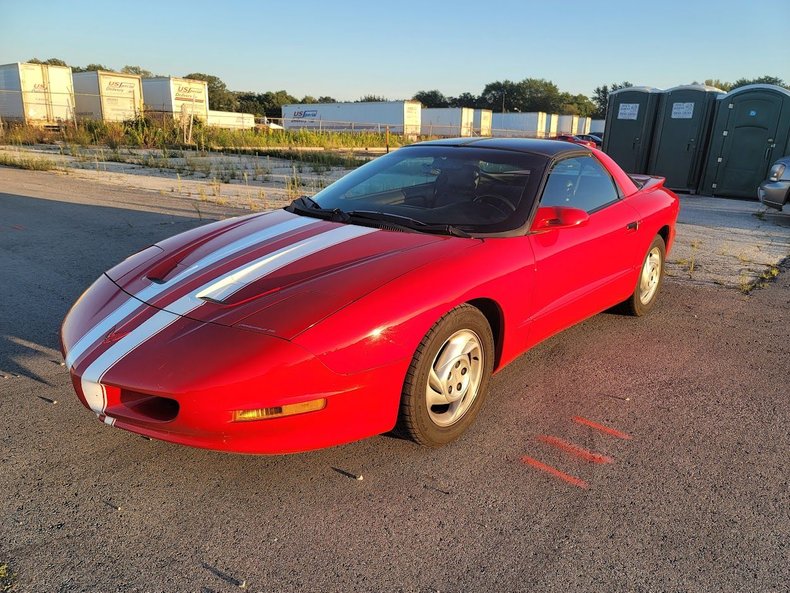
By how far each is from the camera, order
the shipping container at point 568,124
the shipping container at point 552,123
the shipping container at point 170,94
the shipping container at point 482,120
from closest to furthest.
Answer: the shipping container at point 170,94, the shipping container at point 482,120, the shipping container at point 552,123, the shipping container at point 568,124

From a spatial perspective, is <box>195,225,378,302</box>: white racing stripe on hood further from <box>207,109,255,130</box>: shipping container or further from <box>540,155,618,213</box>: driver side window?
<box>207,109,255,130</box>: shipping container

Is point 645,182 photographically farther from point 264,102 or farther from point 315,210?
point 264,102

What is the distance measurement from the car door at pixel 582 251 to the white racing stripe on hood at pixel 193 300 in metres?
1.06

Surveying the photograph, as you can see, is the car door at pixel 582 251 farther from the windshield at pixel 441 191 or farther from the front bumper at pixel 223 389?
the front bumper at pixel 223 389

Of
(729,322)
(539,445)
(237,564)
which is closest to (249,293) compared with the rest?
(237,564)

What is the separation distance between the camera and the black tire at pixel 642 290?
443 cm

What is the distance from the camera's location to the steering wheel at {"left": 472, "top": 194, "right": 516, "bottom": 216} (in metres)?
3.22

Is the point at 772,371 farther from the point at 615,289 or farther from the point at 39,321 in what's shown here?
the point at 39,321

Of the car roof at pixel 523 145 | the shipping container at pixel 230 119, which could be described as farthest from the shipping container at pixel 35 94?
the car roof at pixel 523 145

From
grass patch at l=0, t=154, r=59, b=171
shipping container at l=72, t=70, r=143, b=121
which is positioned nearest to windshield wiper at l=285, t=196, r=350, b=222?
grass patch at l=0, t=154, r=59, b=171

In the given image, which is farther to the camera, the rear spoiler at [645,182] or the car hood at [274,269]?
the rear spoiler at [645,182]

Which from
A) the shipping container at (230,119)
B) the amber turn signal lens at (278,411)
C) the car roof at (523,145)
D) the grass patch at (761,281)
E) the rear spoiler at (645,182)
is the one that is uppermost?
the shipping container at (230,119)

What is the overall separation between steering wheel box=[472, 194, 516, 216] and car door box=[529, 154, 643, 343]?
0.66ft

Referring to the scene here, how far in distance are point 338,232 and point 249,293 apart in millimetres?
769
